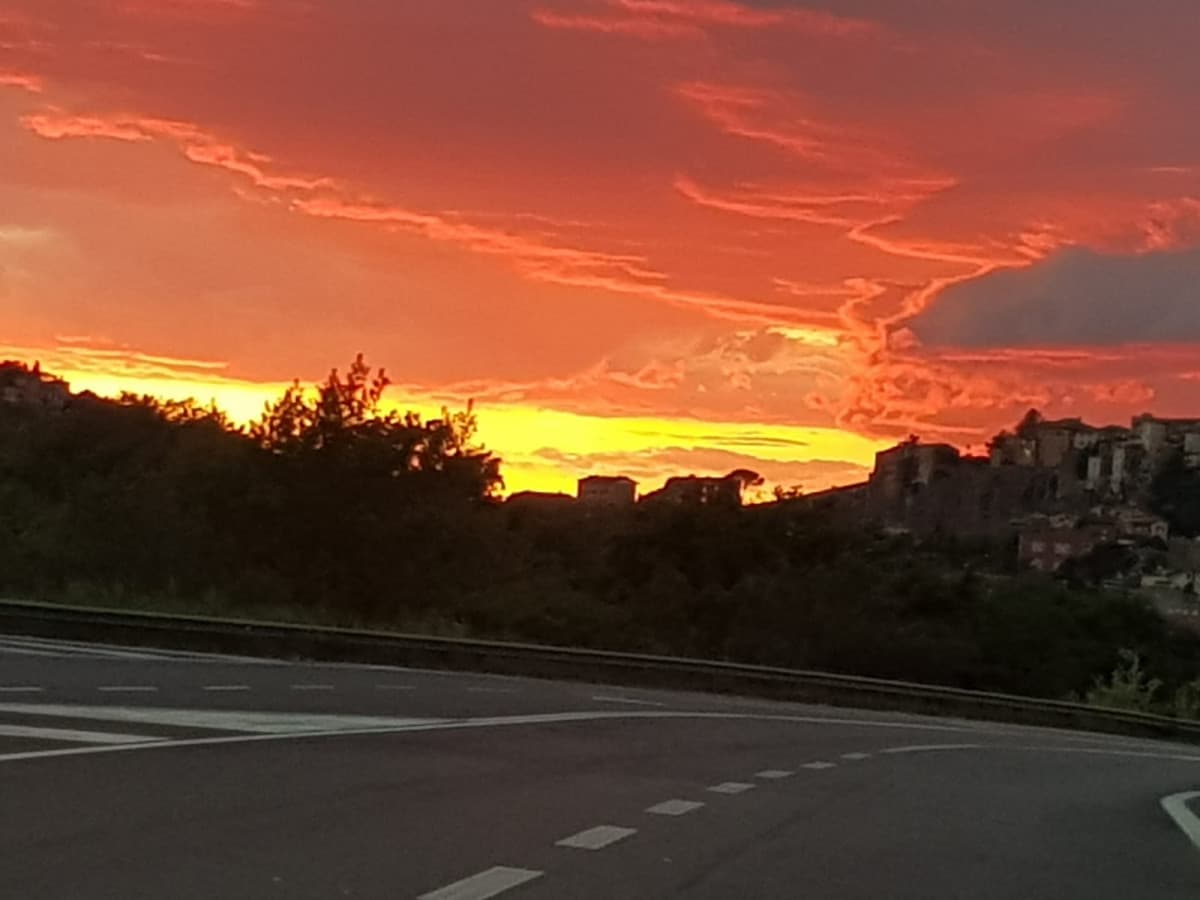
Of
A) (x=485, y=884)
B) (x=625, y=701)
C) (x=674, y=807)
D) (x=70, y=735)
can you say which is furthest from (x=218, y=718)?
(x=625, y=701)

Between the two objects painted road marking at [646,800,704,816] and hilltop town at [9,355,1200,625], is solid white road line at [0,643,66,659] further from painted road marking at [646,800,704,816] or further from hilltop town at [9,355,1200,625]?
hilltop town at [9,355,1200,625]

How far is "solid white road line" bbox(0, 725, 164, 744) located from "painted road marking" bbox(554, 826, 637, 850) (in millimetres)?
4359

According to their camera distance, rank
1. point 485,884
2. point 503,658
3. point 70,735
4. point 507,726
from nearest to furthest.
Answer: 1. point 485,884
2. point 70,735
3. point 507,726
4. point 503,658

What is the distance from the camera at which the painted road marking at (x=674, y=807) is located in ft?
44.0

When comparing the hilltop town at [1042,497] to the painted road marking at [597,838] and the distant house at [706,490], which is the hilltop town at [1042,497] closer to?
the distant house at [706,490]

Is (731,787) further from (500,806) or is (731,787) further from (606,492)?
(606,492)

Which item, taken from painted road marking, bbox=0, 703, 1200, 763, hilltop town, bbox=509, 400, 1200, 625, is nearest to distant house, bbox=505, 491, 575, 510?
hilltop town, bbox=509, 400, 1200, 625

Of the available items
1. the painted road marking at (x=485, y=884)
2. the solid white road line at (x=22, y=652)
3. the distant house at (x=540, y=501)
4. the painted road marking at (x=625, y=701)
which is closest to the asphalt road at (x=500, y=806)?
the painted road marking at (x=485, y=884)

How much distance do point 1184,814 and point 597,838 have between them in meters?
6.60

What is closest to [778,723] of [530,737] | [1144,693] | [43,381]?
[530,737]

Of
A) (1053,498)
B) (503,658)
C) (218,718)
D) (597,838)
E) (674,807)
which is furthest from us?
(1053,498)

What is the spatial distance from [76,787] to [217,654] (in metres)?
19.9

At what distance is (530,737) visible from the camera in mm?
19531

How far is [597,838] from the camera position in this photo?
1159cm
